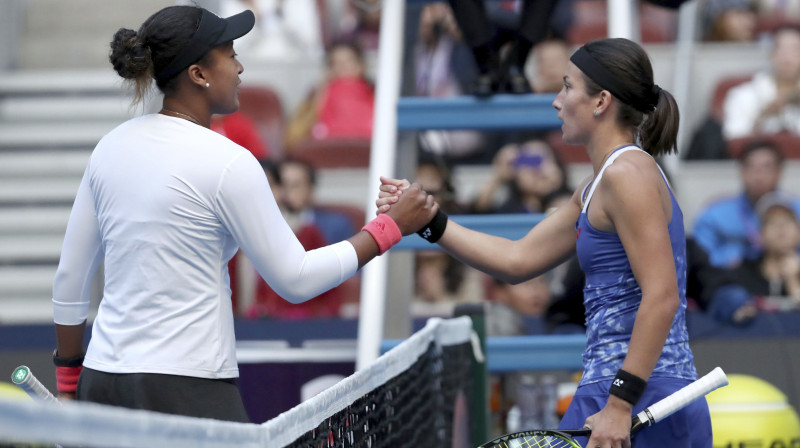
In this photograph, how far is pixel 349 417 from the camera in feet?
7.77

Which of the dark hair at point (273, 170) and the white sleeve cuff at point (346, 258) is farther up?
the white sleeve cuff at point (346, 258)

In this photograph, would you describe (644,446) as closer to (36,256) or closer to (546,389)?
(546,389)

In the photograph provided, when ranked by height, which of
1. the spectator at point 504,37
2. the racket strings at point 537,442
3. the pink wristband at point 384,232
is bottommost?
the racket strings at point 537,442

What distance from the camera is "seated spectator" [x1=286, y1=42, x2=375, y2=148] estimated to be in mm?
7871

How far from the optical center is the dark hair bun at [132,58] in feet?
7.04

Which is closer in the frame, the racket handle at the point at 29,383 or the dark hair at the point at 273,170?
the racket handle at the point at 29,383

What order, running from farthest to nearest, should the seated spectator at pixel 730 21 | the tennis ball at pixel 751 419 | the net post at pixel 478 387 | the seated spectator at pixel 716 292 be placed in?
the seated spectator at pixel 730 21 < the seated spectator at pixel 716 292 < the tennis ball at pixel 751 419 < the net post at pixel 478 387

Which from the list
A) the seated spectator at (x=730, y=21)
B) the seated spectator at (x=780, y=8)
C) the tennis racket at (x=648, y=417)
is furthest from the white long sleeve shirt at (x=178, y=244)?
the seated spectator at (x=780, y=8)

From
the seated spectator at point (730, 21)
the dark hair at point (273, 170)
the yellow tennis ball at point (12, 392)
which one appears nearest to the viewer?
the yellow tennis ball at point (12, 392)

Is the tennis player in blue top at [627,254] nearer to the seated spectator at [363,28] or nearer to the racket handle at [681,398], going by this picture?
the racket handle at [681,398]

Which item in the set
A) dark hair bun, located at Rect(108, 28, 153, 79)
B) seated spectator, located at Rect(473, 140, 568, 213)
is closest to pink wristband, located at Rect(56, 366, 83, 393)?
dark hair bun, located at Rect(108, 28, 153, 79)

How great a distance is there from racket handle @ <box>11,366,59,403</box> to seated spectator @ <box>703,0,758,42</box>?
7289 mm

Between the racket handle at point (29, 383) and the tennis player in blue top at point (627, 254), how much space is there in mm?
1141

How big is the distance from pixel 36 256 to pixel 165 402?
5.41 m
